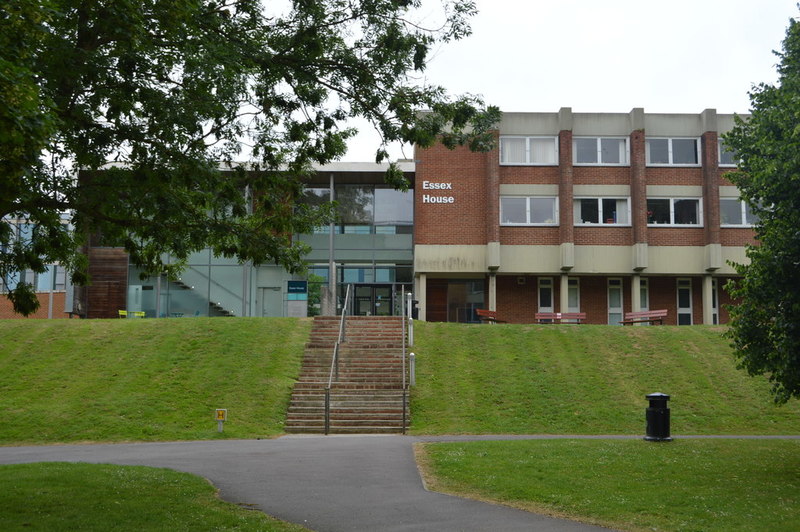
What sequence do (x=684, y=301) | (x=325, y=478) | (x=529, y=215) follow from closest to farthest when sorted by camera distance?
(x=325, y=478) → (x=529, y=215) → (x=684, y=301)

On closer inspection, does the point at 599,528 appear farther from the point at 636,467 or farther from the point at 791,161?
the point at 791,161

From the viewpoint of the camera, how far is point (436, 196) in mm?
36000

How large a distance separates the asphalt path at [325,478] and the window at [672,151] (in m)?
22.8

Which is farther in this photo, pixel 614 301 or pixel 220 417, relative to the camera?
pixel 614 301

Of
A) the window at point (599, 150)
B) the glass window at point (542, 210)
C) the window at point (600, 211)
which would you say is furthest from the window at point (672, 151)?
the glass window at point (542, 210)

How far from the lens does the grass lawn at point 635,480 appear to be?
898cm

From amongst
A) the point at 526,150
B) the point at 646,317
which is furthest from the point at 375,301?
the point at 646,317

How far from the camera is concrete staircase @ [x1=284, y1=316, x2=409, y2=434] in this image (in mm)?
20688

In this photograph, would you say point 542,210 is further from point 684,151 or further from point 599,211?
point 684,151

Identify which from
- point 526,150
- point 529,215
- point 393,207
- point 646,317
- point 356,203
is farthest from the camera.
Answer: point 356,203

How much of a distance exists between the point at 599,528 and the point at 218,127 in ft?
23.7

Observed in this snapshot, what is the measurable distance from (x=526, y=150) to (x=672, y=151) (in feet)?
21.1

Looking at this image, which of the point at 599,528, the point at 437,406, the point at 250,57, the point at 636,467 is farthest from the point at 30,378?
the point at 599,528

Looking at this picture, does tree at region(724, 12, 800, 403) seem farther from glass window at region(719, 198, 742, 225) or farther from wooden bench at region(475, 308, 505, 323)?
glass window at region(719, 198, 742, 225)
